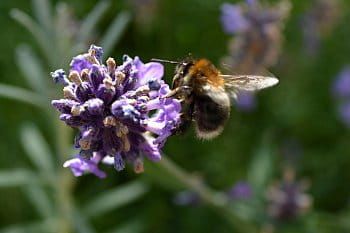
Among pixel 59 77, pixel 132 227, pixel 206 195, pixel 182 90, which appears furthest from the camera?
pixel 132 227

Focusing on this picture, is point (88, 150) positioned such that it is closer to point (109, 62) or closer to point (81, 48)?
point (109, 62)

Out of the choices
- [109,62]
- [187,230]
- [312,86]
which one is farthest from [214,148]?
[109,62]

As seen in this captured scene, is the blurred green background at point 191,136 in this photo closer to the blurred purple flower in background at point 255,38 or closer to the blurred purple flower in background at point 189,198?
the blurred purple flower in background at point 189,198

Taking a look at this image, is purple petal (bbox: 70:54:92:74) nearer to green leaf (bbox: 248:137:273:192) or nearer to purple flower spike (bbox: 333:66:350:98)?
green leaf (bbox: 248:137:273:192)

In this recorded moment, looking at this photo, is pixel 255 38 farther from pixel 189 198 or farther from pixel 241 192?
pixel 189 198

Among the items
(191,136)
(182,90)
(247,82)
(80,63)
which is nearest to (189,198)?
(191,136)

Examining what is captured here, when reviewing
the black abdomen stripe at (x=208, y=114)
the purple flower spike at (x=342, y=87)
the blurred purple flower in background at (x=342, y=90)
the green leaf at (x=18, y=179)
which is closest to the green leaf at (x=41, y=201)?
the green leaf at (x=18, y=179)
